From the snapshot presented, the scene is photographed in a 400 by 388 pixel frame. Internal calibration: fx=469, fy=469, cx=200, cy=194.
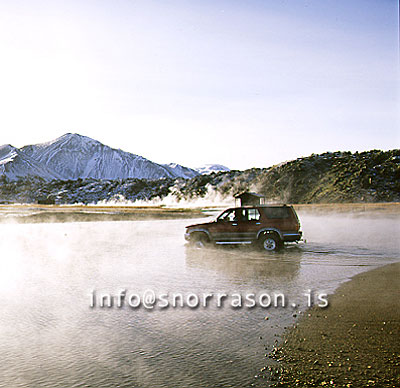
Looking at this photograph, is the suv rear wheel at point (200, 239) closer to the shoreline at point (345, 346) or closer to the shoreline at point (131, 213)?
the shoreline at point (345, 346)

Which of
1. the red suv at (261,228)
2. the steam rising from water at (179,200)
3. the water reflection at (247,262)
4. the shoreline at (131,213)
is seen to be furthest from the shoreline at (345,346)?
the steam rising from water at (179,200)

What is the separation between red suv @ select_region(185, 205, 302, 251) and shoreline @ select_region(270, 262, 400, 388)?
7.89m

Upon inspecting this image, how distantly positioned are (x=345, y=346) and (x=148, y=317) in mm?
3335

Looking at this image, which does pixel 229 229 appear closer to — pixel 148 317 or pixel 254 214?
pixel 254 214

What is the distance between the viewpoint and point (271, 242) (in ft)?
57.2

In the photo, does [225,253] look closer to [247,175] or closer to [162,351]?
[162,351]

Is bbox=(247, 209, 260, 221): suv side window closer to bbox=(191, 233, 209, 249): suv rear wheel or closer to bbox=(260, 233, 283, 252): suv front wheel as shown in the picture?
bbox=(260, 233, 283, 252): suv front wheel

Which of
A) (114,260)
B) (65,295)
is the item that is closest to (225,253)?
(114,260)

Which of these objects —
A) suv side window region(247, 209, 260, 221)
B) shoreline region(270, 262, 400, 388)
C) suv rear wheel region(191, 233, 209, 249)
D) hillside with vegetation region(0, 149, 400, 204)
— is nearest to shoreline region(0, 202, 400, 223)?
suv rear wheel region(191, 233, 209, 249)

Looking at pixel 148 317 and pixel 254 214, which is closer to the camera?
pixel 148 317

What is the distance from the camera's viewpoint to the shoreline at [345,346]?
5.24 meters

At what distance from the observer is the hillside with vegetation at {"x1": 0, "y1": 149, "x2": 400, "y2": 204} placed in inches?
3809

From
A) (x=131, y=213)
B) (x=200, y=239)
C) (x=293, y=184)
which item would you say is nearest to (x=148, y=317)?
(x=200, y=239)

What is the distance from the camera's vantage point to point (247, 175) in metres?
140
